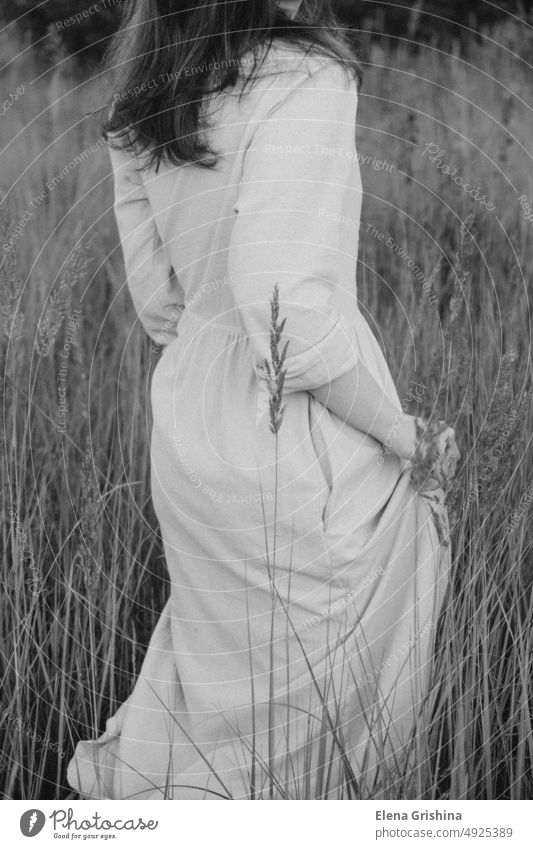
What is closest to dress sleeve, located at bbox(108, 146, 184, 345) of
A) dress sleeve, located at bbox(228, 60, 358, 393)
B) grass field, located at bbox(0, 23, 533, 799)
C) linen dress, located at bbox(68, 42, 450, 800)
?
linen dress, located at bbox(68, 42, 450, 800)

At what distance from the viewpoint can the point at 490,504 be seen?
4.69 feet

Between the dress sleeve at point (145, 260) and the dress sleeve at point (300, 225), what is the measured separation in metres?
0.30

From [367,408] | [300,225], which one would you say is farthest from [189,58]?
[367,408]

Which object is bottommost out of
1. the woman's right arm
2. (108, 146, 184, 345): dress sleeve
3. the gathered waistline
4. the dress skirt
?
the dress skirt

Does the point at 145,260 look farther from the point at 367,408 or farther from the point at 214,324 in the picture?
the point at 367,408

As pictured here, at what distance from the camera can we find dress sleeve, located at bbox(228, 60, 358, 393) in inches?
48.8

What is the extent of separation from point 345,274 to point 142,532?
0.76 meters

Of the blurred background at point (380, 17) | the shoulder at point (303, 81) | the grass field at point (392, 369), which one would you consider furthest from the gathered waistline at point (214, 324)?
the blurred background at point (380, 17)

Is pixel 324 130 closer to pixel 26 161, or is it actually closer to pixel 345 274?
pixel 345 274

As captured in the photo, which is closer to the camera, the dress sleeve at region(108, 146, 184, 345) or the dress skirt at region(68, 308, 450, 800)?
the dress skirt at region(68, 308, 450, 800)

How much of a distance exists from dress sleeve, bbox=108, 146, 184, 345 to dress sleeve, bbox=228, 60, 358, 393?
0.98 feet

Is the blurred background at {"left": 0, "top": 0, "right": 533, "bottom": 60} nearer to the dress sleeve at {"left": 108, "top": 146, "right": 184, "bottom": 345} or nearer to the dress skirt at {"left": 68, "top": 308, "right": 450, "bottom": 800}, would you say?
the dress sleeve at {"left": 108, "top": 146, "right": 184, "bottom": 345}

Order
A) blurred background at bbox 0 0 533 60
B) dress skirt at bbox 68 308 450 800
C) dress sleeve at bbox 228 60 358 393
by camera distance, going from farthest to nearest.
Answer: blurred background at bbox 0 0 533 60 < dress skirt at bbox 68 308 450 800 < dress sleeve at bbox 228 60 358 393
